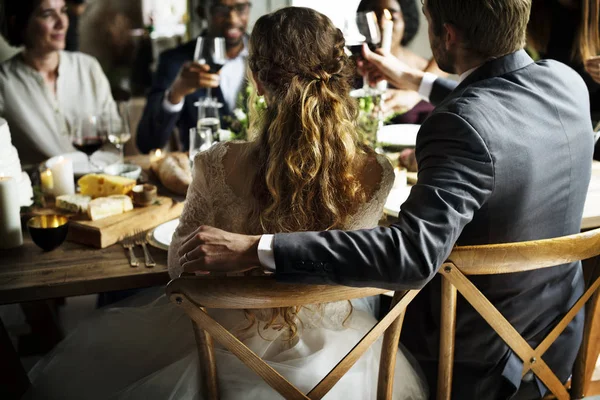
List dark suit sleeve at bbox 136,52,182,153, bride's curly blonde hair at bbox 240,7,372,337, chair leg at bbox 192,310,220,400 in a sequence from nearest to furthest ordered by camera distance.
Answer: chair leg at bbox 192,310,220,400
bride's curly blonde hair at bbox 240,7,372,337
dark suit sleeve at bbox 136,52,182,153

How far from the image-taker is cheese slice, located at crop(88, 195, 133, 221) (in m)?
1.49

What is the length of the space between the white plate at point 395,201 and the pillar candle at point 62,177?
0.86 m

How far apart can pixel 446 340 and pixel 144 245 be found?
0.71 meters

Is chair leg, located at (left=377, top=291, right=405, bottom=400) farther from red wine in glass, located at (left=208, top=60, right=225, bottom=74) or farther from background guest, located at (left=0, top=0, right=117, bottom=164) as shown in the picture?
background guest, located at (left=0, top=0, right=117, bottom=164)

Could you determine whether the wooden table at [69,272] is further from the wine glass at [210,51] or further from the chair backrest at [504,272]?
the wine glass at [210,51]

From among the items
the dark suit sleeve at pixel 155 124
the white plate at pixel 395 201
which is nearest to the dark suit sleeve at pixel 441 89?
the white plate at pixel 395 201

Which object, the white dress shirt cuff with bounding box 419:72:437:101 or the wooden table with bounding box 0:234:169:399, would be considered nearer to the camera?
the wooden table with bounding box 0:234:169:399

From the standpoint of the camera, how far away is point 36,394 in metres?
1.28

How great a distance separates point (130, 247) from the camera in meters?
1.43

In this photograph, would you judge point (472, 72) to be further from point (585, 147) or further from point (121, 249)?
point (121, 249)

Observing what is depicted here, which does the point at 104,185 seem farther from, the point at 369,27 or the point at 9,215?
the point at 369,27

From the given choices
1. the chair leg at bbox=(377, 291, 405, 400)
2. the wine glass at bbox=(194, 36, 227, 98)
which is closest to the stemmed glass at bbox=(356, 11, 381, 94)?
the wine glass at bbox=(194, 36, 227, 98)

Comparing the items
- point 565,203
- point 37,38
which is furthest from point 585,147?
point 37,38

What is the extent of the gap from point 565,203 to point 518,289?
19 centimetres
